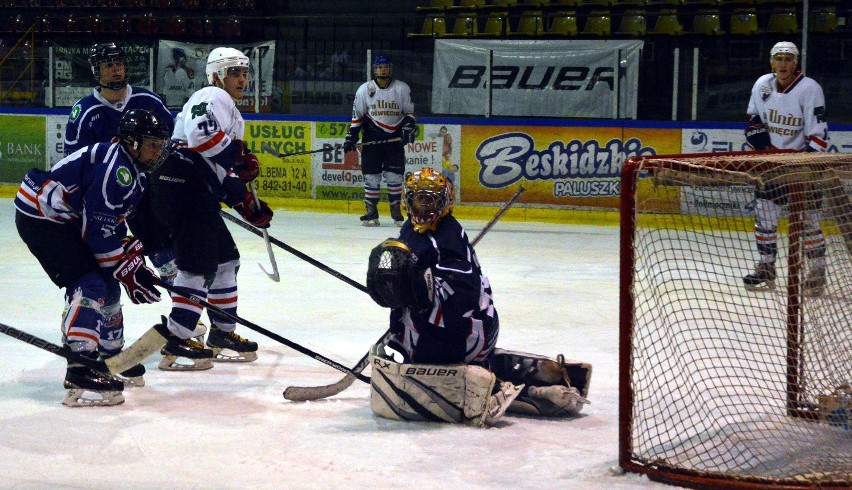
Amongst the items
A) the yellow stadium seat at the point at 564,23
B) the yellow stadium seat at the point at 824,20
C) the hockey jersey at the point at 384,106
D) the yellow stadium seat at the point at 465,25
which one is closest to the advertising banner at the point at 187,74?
the hockey jersey at the point at 384,106

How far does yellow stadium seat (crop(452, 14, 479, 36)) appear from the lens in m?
11.4

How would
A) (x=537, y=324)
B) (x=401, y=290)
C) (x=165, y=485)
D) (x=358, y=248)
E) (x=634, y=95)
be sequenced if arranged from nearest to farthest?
(x=165, y=485) → (x=401, y=290) → (x=537, y=324) → (x=358, y=248) → (x=634, y=95)

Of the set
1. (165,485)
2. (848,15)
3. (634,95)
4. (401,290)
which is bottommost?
(165,485)

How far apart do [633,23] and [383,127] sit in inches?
115

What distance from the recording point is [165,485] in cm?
311

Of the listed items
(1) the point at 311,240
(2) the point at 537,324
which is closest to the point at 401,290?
(2) the point at 537,324

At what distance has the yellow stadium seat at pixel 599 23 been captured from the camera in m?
11.1

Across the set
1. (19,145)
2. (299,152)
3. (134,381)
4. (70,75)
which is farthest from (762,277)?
(19,145)

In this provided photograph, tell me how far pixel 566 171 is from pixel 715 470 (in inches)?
255

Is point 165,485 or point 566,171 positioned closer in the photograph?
point 165,485

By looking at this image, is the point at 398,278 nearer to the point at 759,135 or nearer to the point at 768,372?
the point at 768,372

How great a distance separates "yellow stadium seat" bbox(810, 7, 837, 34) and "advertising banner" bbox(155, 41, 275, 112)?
4616 mm

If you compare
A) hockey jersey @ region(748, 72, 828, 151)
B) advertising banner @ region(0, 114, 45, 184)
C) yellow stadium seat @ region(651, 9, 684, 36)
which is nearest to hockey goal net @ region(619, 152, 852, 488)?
hockey jersey @ region(748, 72, 828, 151)

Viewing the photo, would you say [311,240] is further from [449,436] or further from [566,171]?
[449,436]
